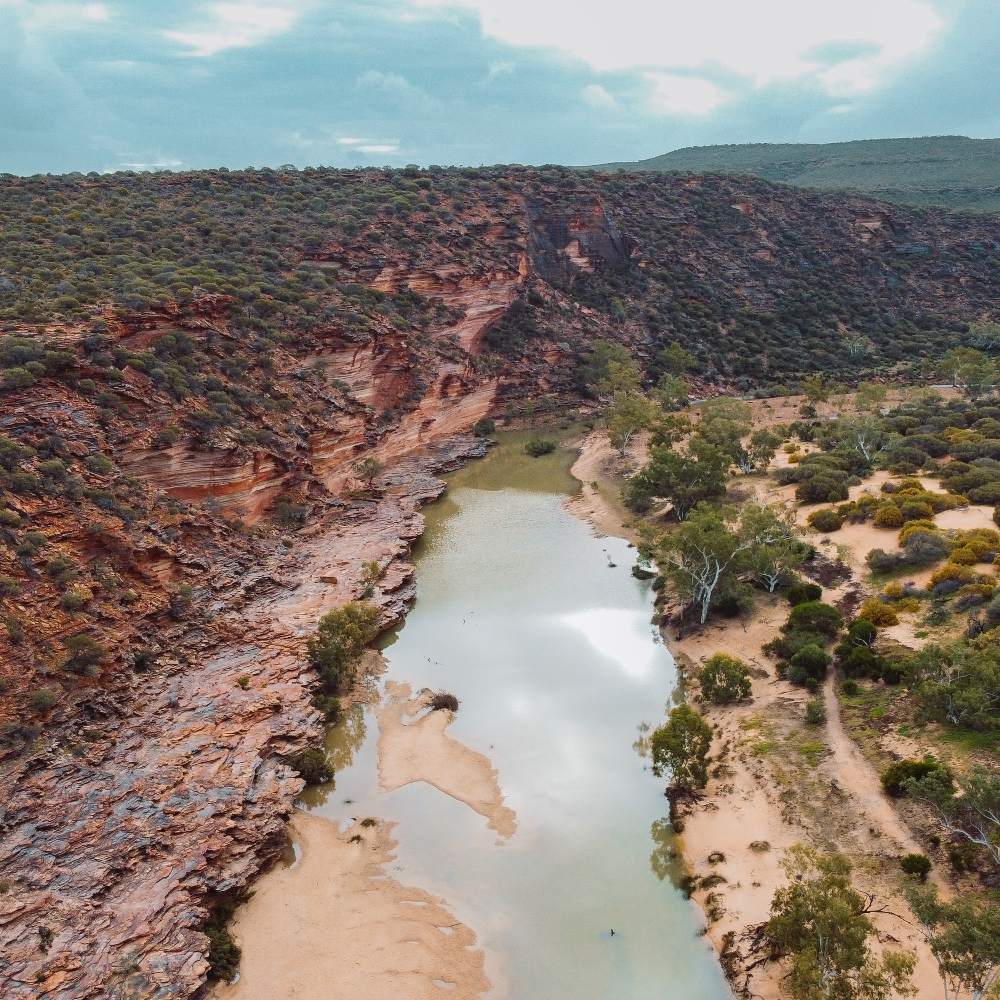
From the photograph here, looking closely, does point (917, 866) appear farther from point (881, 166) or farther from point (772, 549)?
point (881, 166)

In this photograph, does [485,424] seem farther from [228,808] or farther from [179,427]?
A: [228,808]

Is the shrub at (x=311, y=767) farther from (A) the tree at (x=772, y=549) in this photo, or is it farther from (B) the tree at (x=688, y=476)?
(B) the tree at (x=688, y=476)

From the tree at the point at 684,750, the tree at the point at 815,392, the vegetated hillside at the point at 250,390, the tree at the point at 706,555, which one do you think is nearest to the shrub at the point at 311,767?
the vegetated hillside at the point at 250,390

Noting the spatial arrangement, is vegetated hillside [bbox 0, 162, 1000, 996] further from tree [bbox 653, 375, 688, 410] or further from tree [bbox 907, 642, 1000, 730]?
tree [bbox 907, 642, 1000, 730]

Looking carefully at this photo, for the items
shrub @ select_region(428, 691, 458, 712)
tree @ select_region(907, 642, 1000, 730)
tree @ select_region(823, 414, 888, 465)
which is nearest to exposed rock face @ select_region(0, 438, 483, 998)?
shrub @ select_region(428, 691, 458, 712)

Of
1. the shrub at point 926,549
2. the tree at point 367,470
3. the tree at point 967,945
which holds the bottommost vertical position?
the tree at point 367,470

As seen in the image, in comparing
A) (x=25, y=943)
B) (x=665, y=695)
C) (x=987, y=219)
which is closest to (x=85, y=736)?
(x=25, y=943)

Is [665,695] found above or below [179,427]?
below
